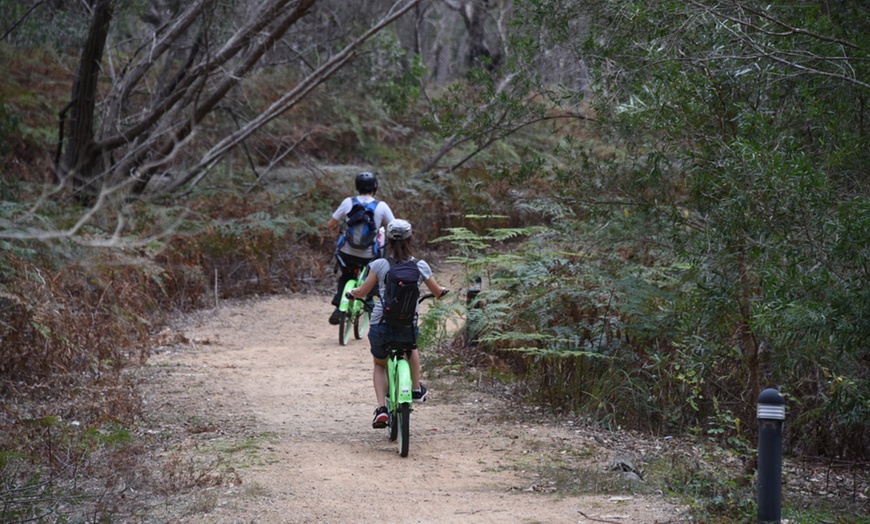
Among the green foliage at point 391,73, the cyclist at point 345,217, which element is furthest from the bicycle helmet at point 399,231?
the green foliage at point 391,73

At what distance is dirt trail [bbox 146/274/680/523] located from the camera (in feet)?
19.0

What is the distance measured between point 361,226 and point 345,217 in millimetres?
433

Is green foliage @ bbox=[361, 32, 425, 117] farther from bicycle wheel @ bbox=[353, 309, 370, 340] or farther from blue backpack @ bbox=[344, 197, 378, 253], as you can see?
blue backpack @ bbox=[344, 197, 378, 253]

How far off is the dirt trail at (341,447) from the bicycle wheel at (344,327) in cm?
13

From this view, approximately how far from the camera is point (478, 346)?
10.8m

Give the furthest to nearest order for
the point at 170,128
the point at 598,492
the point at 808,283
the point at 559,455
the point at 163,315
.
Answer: the point at 170,128 < the point at 163,315 < the point at 559,455 < the point at 598,492 < the point at 808,283

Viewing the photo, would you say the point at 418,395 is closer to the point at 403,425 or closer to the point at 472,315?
the point at 403,425

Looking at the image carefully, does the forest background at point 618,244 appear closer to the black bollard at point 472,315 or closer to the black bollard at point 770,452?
the black bollard at point 472,315

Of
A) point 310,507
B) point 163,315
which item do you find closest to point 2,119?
point 163,315

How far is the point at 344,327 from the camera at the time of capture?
484 inches

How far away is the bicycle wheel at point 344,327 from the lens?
1208 cm

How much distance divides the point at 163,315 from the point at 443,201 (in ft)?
24.0

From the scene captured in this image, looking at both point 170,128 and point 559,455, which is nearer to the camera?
point 559,455

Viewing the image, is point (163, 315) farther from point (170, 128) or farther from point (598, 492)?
point (598, 492)
